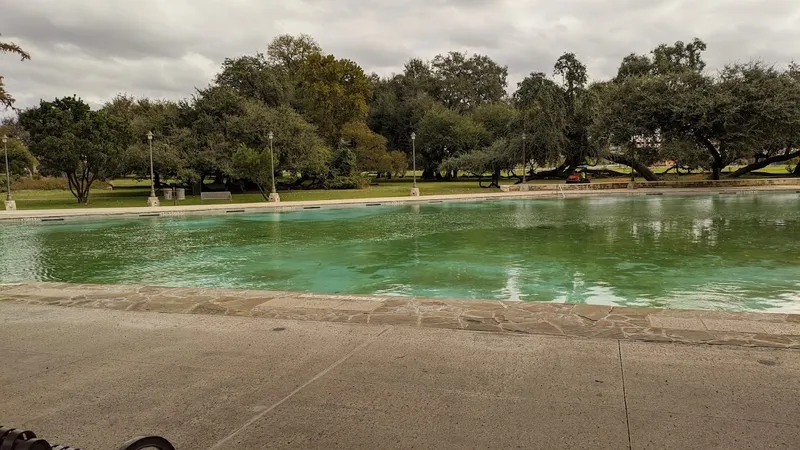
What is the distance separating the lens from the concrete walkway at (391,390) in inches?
129

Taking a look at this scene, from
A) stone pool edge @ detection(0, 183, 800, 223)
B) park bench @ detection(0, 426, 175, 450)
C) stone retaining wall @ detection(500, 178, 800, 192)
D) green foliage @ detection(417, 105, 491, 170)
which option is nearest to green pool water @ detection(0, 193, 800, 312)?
stone pool edge @ detection(0, 183, 800, 223)

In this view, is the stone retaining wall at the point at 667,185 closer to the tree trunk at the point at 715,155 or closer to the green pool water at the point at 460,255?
the tree trunk at the point at 715,155

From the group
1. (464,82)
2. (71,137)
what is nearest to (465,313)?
(71,137)

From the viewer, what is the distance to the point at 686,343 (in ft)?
16.2

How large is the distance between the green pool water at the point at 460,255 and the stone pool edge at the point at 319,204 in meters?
2.37

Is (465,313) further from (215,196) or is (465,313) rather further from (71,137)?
(215,196)

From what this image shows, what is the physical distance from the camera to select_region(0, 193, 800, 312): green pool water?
33.7 feet

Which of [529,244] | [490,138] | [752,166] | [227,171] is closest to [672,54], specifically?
[752,166]

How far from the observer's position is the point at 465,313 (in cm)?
619

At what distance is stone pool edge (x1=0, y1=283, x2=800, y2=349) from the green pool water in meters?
3.03

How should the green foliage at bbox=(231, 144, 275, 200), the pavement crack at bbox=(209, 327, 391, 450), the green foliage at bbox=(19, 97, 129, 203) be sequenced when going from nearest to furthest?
the pavement crack at bbox=(209, 327, 391, 450)
the green foliage at bbox=(19, 97, 129, 203)
the green foliage at bbox=(231, 144, 275, 200)

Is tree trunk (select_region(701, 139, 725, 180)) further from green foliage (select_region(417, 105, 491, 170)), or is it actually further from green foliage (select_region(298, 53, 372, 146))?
green foliage (select_region(298, 53, 372, 146))

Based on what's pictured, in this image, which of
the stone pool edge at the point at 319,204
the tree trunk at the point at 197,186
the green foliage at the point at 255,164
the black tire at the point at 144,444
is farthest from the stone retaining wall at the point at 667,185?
the black tire at the point at 144,444

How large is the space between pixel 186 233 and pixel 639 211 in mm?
20447
